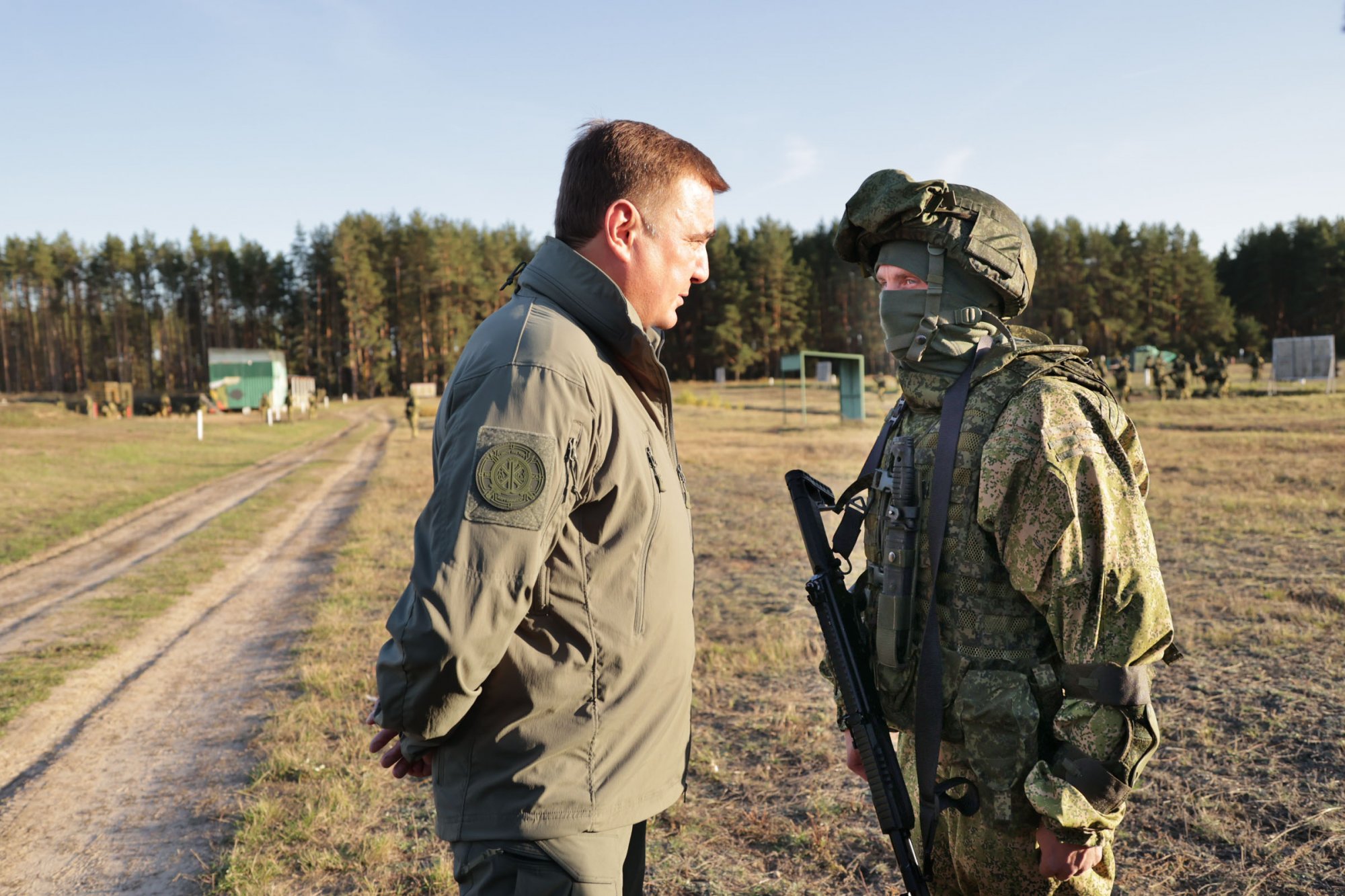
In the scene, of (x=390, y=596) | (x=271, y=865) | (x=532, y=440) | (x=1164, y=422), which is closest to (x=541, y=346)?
(x=532, y=440)

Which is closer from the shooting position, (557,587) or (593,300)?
(557,587)

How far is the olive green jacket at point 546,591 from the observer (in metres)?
1.61

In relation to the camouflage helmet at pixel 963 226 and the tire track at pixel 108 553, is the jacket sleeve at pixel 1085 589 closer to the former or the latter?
the camouflage helmet at pixel 963 226

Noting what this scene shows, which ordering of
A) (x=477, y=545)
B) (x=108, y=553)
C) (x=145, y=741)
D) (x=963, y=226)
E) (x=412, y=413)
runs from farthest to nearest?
(x=412, y=413) → (x=108, y=553) → (x=145, y=741) → (x=963, y=226) → (x=477, y=545)

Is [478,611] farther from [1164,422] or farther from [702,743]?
[1164,422]

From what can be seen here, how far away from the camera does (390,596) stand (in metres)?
8.27

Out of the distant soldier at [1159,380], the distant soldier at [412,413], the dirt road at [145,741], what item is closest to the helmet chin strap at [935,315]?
the dirt road at [145,741]

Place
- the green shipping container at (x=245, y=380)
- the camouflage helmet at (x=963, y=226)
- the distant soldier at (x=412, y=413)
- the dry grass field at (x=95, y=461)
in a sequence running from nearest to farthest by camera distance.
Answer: the camouflage helmet at (x=963, y=226)
the dry grass field at (x=95, y=461)
the distant soldier at (x=412, y=413)
the green shipping container at (x=245, y=380)

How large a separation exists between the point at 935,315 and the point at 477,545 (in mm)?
1463

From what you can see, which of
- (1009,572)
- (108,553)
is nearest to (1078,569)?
(1009,572)

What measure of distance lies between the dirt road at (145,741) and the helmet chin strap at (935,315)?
3.48 meters

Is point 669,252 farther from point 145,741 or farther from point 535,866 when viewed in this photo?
point 145,741

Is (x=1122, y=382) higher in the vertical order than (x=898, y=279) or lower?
lower

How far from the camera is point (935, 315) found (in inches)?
95.1
